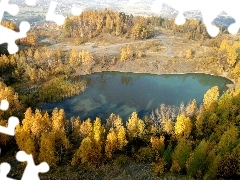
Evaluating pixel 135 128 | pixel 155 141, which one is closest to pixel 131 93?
pixel 135 128

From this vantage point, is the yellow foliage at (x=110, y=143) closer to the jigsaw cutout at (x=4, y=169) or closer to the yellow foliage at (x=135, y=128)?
the yellow foliage at (x=135, y=128)

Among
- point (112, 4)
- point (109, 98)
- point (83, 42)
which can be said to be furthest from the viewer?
point (112, 4)

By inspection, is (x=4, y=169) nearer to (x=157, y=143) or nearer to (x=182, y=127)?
(x=157, y=143)

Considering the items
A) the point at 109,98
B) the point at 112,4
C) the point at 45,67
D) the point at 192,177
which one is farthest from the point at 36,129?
the point at 112,4

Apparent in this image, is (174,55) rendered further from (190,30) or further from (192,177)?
(192,177)

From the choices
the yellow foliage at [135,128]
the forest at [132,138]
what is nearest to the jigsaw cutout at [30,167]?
the forest at [132,138]
